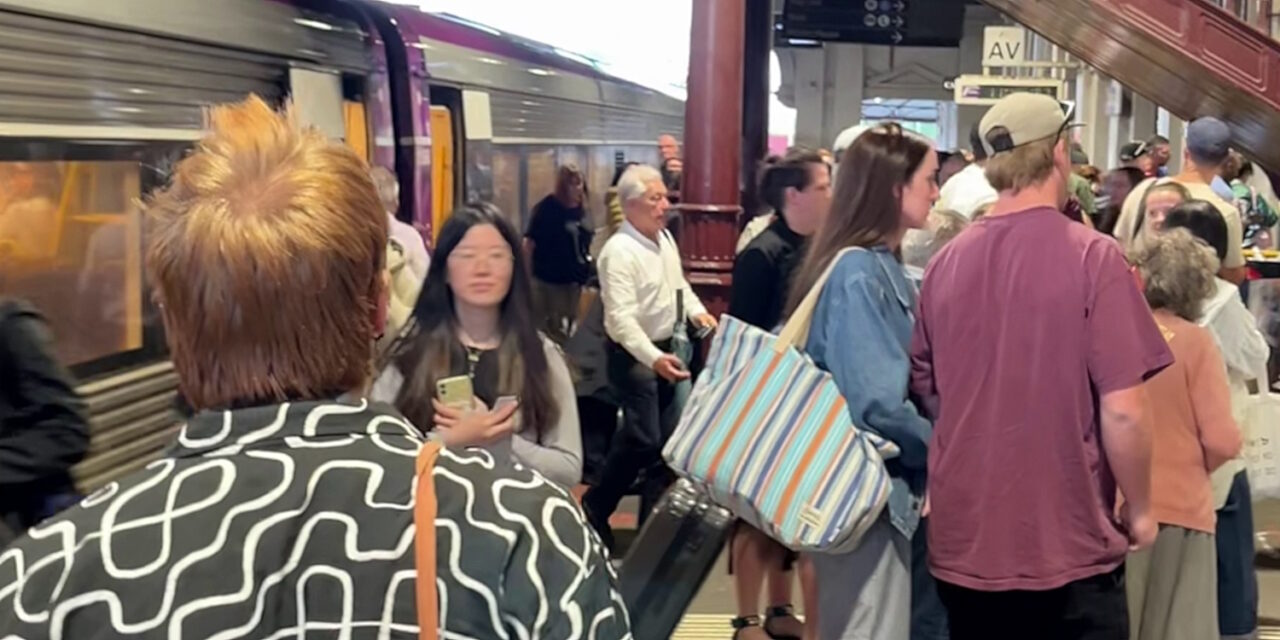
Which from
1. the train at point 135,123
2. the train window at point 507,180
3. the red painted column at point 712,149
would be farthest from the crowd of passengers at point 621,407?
the train window at point 507,180

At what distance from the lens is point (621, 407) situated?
20.6ft

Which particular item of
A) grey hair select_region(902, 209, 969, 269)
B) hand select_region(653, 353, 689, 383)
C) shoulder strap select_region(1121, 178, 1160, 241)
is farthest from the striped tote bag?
hand select_region(653, 353, 689, 383)

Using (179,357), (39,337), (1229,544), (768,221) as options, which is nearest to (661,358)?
(768,221)

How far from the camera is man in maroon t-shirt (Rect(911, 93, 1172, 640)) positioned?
3.04 metres

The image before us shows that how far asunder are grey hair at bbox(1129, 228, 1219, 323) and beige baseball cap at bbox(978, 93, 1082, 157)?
0.79 meters

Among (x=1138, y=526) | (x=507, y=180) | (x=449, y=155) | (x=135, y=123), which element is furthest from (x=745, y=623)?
(x=507, y=180)

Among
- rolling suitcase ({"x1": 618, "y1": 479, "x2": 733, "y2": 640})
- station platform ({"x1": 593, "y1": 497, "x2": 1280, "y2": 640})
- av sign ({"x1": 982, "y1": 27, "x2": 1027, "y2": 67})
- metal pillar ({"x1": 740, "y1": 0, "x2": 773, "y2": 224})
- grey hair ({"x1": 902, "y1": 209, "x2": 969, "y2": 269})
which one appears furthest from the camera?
av sign ({"x1": 982, "y1": 27, "x2": 1027, "y2": 67})

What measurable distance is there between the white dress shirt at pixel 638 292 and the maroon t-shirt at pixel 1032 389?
2.83 metres

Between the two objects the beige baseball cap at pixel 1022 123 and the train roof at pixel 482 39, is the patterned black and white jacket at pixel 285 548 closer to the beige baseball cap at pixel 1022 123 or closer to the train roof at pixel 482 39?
the beige baseball cap at pixel 1022 123

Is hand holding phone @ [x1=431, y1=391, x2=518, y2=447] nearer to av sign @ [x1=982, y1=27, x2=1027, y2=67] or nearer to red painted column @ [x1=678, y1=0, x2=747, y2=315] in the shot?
red painted column @ [x1=678, y1=0, x2=747, y2=315]

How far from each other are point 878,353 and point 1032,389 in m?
0.43

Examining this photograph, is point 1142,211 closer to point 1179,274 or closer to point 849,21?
point 1179,274

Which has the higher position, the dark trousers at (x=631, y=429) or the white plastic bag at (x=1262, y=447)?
the white plastic bag at (x=1262, y=447)

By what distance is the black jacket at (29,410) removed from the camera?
3.10 m
